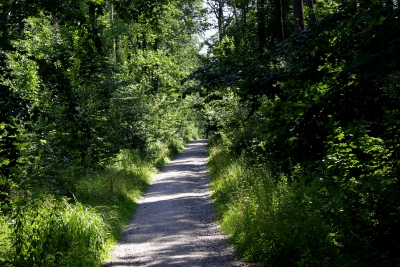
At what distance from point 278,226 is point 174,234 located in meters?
4.02

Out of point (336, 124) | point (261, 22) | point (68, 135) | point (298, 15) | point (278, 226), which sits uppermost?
point (261, 22)

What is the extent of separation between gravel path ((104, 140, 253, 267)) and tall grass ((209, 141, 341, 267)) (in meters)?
0.48

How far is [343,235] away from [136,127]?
1761 centimetres

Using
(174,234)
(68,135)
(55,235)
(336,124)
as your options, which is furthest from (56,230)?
(336,124)

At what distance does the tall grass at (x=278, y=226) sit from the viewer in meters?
5.75

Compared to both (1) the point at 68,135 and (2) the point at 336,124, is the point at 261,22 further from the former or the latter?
(2) the point at 336,124

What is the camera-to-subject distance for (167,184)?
60.4 ft

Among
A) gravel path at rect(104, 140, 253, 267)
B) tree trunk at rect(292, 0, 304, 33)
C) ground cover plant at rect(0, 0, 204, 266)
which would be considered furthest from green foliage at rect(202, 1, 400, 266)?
tree trunk at rect(292, 0, 304, 33)

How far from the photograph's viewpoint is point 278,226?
265 inches

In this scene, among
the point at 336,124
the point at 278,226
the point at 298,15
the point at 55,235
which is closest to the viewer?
the point at 336,124

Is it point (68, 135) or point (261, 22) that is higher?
point (261, 22)

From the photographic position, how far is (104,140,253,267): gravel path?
8117 mm

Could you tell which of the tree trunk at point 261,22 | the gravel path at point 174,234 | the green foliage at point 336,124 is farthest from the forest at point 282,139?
the tree trunk at point 261,22

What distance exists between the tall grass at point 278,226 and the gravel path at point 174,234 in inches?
18.8
